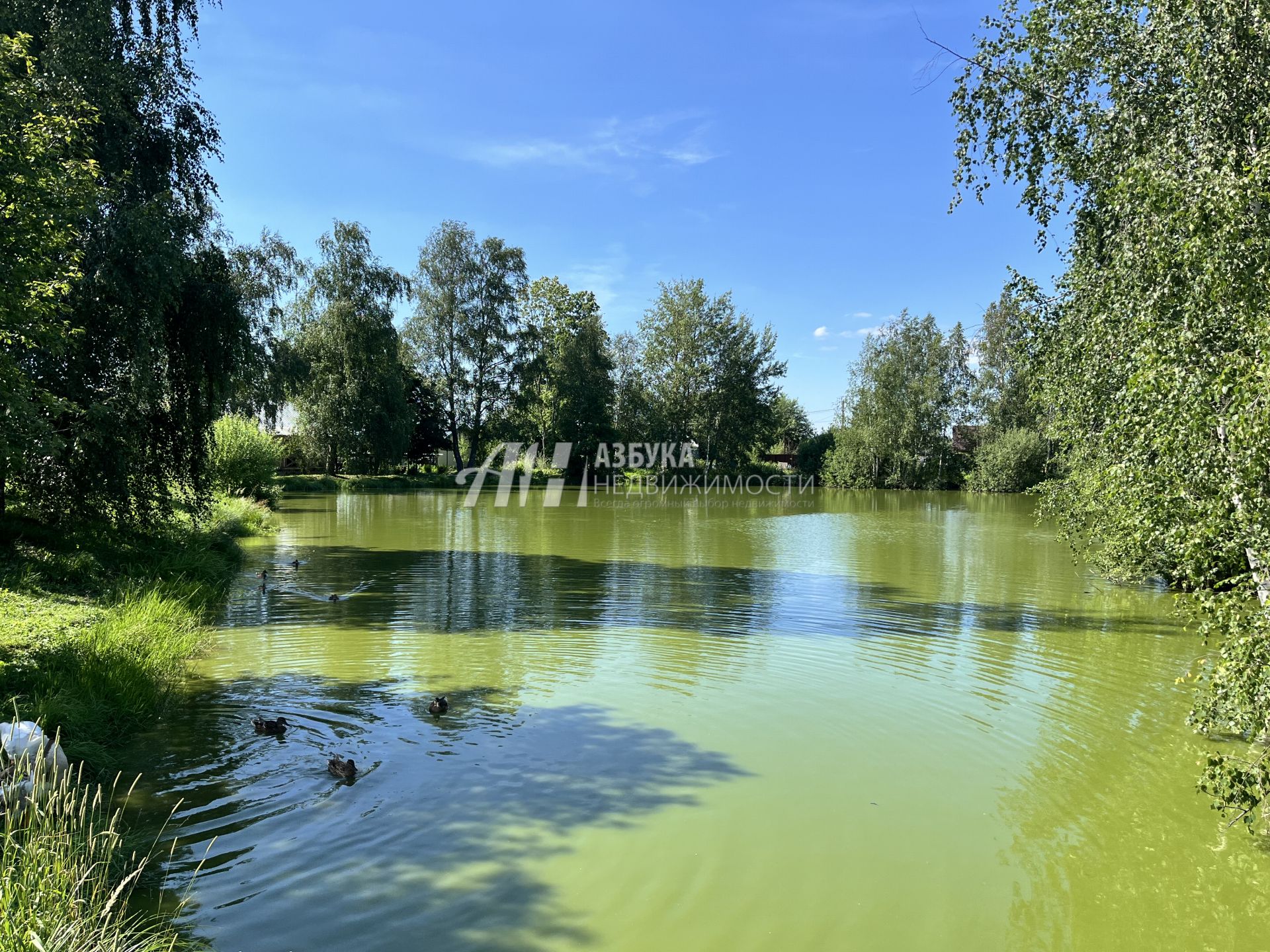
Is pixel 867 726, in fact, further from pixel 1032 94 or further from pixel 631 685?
pixel 1032 94

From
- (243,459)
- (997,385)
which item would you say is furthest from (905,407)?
(243,459)

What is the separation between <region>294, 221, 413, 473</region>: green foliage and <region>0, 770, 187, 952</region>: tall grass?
123 feet

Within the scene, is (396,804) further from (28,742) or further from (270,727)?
(28,742)

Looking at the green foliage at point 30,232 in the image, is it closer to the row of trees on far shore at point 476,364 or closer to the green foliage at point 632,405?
the row of trees on far shore at point 476,364

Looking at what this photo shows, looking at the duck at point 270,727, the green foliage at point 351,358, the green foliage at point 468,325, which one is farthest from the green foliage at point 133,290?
the green foliage at point 468,325

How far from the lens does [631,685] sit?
8.19 meters

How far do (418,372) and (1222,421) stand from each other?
47.8 meters

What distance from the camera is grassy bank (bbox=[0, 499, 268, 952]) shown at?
2.94 m

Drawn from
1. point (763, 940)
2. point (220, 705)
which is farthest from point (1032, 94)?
point (220, 705)

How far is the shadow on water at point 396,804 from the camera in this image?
13.0ft

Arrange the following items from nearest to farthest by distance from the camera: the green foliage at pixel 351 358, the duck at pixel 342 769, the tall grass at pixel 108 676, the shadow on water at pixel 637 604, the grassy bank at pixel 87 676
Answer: the grassy bank at pixel 87 676
the tall grass at pixel 108 676
the duck at pixel 342 769
the shadow on water at pixel 637 604
the green foliage at pixel 351 358

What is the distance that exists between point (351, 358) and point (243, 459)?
14522 millimetres

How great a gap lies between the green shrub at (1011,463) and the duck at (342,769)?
48488 mm

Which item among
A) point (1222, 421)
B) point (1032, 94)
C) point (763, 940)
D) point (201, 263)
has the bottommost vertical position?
point (763, 940)
